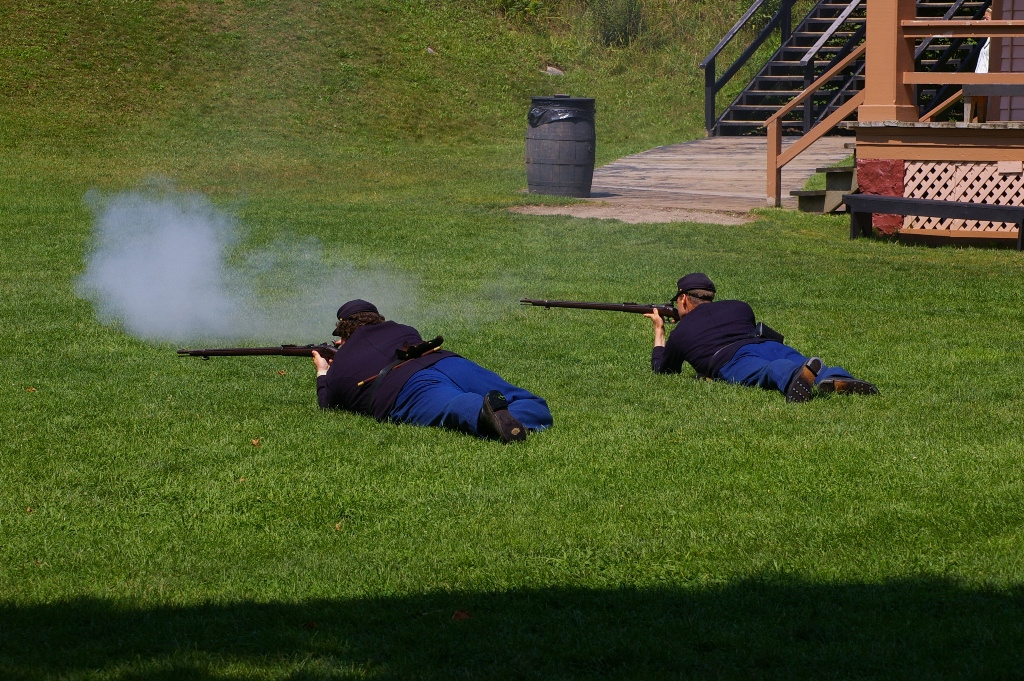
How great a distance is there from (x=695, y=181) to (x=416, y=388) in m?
14.9

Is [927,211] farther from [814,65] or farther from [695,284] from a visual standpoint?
[814,65]

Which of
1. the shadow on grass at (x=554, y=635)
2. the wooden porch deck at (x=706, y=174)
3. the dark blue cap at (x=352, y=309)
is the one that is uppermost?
the wooden porch deck at (x=706, y=174)

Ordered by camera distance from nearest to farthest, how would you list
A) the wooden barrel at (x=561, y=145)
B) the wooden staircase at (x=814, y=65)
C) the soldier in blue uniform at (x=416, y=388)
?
the soldier in blue uniform at (x=416, y=388)
the wooden barrel at (x=561, y=145)
the wooden staircase at (x=814, y=65)

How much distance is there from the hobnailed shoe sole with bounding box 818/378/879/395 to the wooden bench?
295 inches

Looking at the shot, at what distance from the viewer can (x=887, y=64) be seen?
54.1 feet

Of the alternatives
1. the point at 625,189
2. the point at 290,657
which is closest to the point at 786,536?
the point at 290,657

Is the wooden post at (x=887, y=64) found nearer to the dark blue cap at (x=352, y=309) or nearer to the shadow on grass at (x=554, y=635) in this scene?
the dark blue cap at (x=352, y=309)

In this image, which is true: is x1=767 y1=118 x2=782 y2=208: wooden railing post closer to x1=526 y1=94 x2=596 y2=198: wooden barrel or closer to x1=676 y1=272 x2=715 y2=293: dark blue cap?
x1=526 y1=94 x2=596 y2=198: wooden barrel

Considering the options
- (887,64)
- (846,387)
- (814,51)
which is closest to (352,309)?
(846,387)

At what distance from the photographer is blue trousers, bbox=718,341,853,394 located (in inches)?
322

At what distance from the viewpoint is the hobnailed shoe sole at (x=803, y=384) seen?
315 inches

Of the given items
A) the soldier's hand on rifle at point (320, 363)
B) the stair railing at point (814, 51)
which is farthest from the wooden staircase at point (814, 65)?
the soldier's hand on rifle at point (320, 363)

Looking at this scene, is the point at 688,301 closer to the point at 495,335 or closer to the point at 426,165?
the point at 495,335

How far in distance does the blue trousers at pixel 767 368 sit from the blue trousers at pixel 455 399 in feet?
5.03
